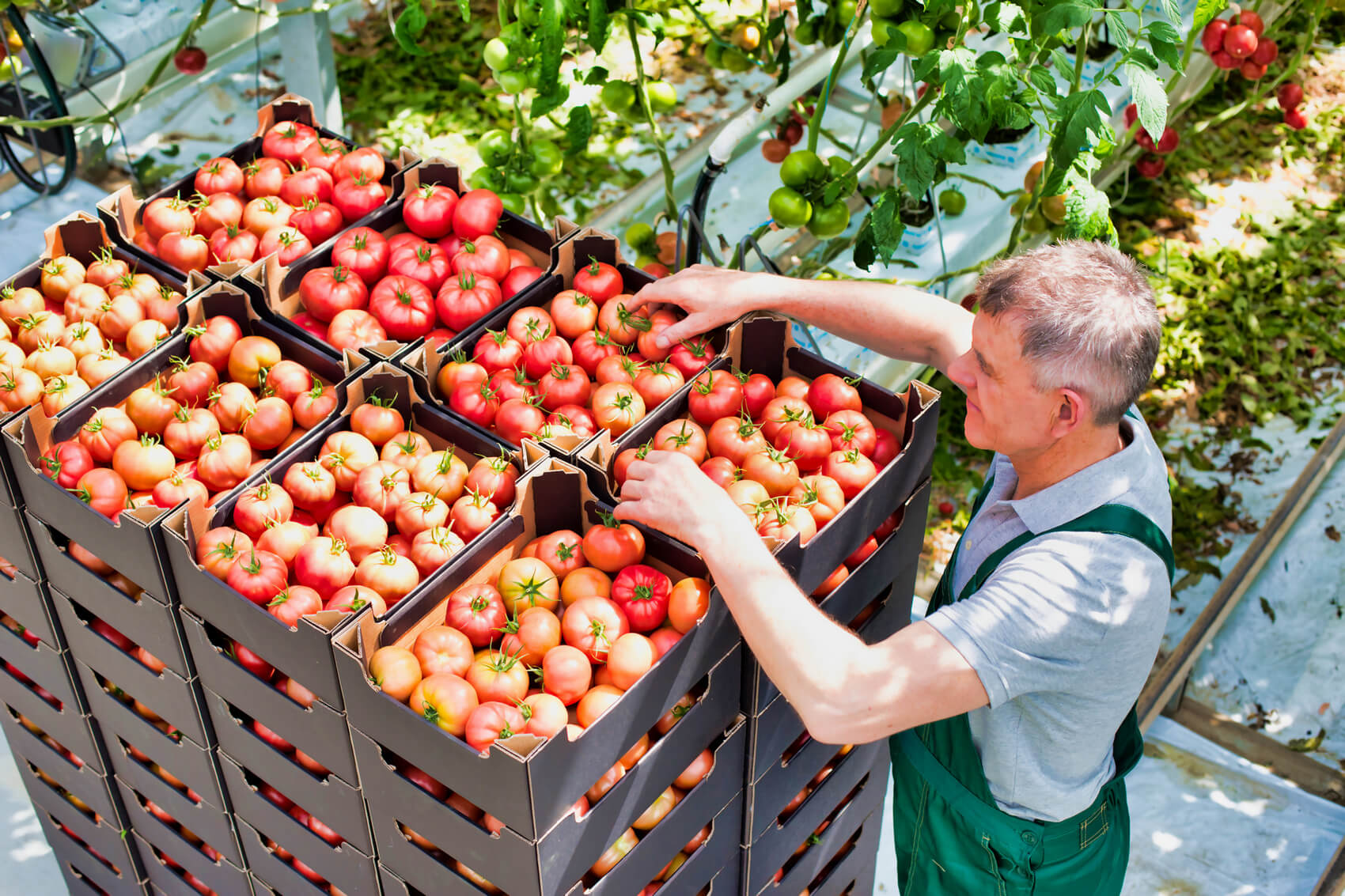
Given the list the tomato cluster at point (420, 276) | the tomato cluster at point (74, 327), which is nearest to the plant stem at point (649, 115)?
the tomato cluster at point (420, 276)

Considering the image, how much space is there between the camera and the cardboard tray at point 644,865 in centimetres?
197

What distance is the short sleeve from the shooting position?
1.88 meters

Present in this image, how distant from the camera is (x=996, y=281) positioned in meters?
2.03

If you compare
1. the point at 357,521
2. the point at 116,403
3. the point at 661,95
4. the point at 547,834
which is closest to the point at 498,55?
the point at 661,95

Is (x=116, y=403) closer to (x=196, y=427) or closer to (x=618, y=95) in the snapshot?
(x=196, y=427)

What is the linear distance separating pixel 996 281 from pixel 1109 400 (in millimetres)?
264

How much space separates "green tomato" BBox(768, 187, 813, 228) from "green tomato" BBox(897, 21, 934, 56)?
46 centimetres

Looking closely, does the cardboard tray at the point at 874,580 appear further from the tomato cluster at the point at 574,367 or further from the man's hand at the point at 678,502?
the tomato cluster at the point at 574,367

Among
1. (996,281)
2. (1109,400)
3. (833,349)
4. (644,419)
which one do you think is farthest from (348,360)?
(833,349)

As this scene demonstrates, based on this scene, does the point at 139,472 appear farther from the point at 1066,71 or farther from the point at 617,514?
the point at 1066,71

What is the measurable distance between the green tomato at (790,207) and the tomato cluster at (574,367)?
Answer: 752 mm

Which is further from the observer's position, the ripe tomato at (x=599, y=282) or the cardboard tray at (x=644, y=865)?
the ripe tomato at (x=599, y=282)

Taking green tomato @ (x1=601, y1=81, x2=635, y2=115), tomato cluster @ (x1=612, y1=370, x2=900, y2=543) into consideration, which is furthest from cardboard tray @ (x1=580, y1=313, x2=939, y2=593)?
green tomato @ (x1=601, y1=81, x2=635, y2=115)

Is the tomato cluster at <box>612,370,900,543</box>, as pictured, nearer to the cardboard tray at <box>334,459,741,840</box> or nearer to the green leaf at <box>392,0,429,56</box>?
the cardboard tray at <box>334,459,741,840</box>
